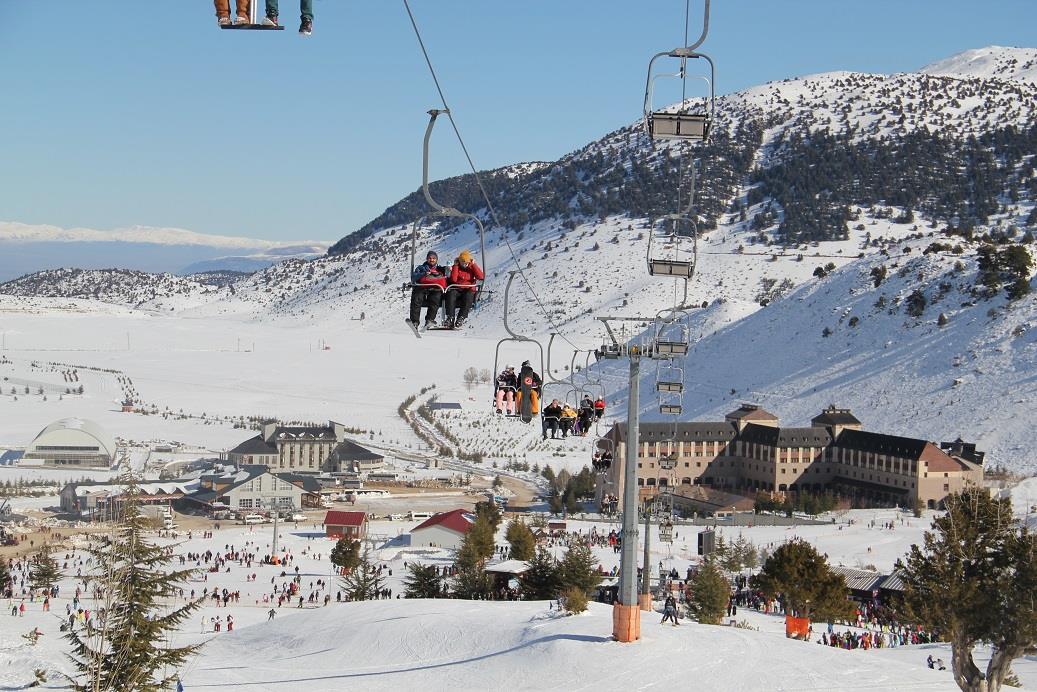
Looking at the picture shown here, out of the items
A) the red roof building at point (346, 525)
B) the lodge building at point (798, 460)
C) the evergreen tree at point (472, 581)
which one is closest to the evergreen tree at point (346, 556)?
the evergreen tree at point (472, 581)

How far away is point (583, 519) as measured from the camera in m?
62.6

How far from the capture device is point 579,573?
3469 cm

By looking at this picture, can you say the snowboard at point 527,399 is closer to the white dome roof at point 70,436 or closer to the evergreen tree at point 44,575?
the evergreen tree at point 44,575

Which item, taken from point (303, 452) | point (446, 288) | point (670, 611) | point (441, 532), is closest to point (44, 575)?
point (441, 532)

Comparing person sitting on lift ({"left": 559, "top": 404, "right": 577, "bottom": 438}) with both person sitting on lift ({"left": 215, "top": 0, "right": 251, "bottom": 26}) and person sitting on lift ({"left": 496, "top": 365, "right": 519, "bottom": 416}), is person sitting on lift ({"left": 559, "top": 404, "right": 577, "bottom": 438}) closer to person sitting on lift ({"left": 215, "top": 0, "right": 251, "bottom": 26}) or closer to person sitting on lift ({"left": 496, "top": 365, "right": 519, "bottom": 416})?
person sitting on lift ({"left": 496, "top": 365, "right": 519, "bottom": 416})

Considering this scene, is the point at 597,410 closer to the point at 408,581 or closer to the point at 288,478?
the point at 408,581

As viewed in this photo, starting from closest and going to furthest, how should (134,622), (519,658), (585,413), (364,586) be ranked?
1. (134,622)
2. (519,658)
3. (585,413)
4. (364,586)

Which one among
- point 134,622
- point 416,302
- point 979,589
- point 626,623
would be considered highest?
point 416,302

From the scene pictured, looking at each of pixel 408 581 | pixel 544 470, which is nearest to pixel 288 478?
pixel 544 470

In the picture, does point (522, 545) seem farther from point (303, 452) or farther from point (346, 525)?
point (303, 452)

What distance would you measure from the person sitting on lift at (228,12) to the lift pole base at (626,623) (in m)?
17.1

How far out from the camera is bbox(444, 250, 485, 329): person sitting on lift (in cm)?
1532

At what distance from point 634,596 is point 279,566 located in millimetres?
27716

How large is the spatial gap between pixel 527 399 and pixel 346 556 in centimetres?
2509
